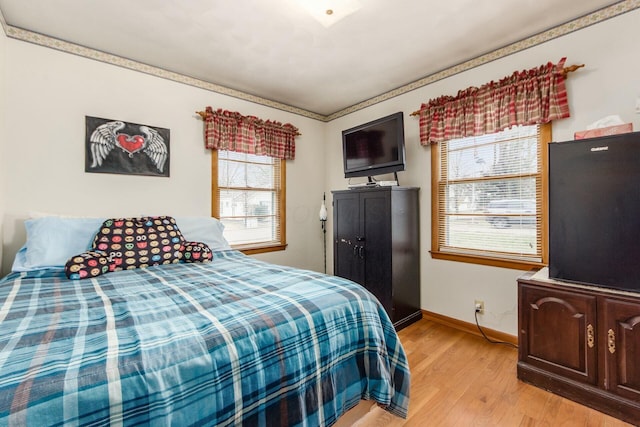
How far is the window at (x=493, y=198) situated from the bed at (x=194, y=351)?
1.64 meters

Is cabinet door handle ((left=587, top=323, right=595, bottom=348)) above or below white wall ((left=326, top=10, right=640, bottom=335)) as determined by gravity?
below

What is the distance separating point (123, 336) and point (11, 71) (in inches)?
101

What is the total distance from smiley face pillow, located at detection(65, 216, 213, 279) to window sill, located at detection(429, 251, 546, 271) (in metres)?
2.21

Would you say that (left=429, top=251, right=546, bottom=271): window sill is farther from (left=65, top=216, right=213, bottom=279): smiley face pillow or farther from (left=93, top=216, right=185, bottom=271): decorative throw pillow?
(left=93, top=216, right=185, bottom=271): decorative throw pillow

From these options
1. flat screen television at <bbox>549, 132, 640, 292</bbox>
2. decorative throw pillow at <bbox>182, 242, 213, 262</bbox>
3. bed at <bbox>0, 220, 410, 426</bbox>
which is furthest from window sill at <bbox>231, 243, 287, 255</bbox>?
flat screen television at <bbox>549, 132, 640, 292</bbox>

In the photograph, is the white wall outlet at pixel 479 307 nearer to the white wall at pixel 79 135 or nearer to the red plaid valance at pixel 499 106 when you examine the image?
the red plaid valance at pixel 499 106

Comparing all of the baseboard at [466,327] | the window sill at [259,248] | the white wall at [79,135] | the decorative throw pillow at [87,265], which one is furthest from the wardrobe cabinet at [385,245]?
the decorative throw pillow at [87,265]

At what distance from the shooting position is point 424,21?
2098 millimetres

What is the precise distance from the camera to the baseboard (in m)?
2.44

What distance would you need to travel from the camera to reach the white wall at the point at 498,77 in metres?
1.94

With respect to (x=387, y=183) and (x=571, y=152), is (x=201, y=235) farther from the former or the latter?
(x=571, y=152)

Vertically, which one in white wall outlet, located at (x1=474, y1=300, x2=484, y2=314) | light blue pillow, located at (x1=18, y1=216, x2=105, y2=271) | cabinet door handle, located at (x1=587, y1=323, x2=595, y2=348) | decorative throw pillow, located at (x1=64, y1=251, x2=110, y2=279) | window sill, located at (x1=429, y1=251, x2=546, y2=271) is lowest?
white wall outlet, located at (x1=474, y1=300, x2=484, y2=314)

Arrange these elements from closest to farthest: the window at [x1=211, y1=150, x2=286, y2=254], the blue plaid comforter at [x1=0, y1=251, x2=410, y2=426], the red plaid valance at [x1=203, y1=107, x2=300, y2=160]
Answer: the blue plaid comforter at [x1=0, y1=251, x2=410, y2=426] < the red plaid valance at [x1=203, y1=107, x2=300, y2=160] < the window at [x1=211, y1=150, x2=286, y2=254]

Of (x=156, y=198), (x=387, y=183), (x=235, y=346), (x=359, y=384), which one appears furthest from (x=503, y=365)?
(x=156, y=198)
